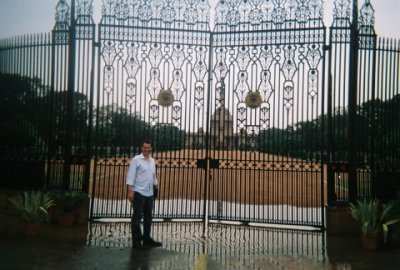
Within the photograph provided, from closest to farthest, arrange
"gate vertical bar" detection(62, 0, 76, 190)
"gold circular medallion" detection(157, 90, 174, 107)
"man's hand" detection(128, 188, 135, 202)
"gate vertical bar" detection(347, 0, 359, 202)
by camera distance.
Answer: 1. "man's hand" detection(128, 188, 135, 202)
2. "gate vertical bar" detection(347, 0, 359, 202)
3. "gate vertical bar" detection(62, 0, 76, 190)
4. "gold circular medallion" detection(157, 90, 174, 107)

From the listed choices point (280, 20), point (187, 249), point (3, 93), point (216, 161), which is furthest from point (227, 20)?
point (3, 93)

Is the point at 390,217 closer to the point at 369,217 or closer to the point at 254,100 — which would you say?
the point at 369,217

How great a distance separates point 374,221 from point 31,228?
610 cm

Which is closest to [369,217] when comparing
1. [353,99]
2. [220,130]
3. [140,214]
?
[353,99]

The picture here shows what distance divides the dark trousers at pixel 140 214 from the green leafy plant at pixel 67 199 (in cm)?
188

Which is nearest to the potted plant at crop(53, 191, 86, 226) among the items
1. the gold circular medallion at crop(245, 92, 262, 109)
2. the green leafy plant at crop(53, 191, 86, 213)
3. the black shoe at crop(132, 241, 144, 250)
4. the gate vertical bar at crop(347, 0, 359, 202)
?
the green leafy plant at crop(53, 191, 86, 213)

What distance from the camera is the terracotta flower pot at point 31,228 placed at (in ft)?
21.7

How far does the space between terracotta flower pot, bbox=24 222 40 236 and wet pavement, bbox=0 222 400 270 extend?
0.15 meters

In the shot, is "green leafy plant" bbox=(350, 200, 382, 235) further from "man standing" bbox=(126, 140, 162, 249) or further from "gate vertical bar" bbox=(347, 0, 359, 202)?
"man standing" bbox=(126, 140, 162, 249)

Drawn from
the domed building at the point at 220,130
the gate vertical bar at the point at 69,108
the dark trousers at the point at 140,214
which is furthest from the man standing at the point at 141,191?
the gate vertical bar at the point at 69,108

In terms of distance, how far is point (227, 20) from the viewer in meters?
7.98

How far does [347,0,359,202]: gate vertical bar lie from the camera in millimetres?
7250

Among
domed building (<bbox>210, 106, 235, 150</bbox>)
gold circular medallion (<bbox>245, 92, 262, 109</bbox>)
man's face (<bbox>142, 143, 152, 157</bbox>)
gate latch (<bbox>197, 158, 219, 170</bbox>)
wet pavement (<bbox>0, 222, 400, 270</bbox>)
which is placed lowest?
wet pavement (<bbox>0, 222, 400, 270</bbox>)

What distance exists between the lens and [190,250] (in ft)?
19.8
